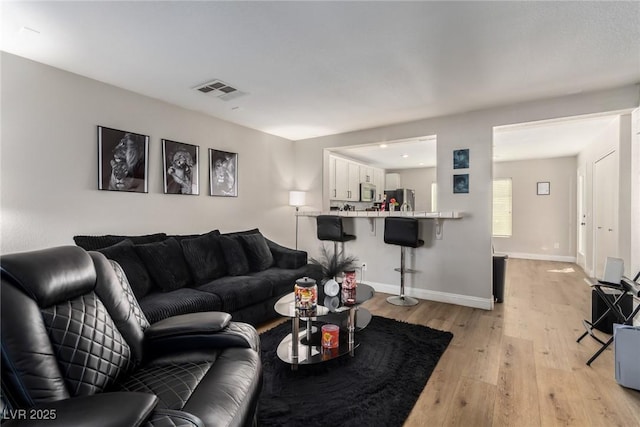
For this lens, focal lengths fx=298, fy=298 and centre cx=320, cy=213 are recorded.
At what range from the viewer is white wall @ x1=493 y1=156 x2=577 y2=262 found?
6.61 m

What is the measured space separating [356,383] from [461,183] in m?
2.83

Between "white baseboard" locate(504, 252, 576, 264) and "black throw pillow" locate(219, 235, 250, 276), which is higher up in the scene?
"black throw pillow" locate(219, 235, 250, 276)

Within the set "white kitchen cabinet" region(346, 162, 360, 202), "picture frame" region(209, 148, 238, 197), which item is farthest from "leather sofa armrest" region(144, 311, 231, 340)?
"white kitchen cabinet" region(346, 162, 360, 202)

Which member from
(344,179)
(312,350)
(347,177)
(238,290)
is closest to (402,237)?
(312,350)

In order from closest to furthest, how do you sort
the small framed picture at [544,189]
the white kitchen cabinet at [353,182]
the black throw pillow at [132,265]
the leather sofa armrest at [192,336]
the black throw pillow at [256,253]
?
the leather sofa armrest at [192,336] < the black throw pillow at [132,265] < the black throw pillow at [256,253] < the white kitchen cabinet at [353,182] < the small framed picture at [544,189]

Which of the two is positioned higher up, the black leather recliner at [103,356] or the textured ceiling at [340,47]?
the textured ceiling at [340,47]

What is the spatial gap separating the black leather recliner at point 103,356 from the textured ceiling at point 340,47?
5.33 feet

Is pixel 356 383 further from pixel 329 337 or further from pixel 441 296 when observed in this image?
pixel 441 296

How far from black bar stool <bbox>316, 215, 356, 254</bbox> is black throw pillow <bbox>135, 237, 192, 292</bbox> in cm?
208

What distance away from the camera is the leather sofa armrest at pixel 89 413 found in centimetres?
85

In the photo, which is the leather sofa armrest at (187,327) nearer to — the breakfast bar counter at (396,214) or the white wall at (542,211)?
the breakfast bar counter at (396,214)

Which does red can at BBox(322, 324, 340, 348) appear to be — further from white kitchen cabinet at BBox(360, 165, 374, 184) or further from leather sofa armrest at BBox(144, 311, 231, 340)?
white kitchen cabinet at BBox(360, 165, 374, 184)

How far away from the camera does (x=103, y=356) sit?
128cm

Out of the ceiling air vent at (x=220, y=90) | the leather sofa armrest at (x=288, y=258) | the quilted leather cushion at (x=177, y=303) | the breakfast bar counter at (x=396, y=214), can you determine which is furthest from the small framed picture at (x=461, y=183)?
the quilted leather cushion at (x=177, y=303)
